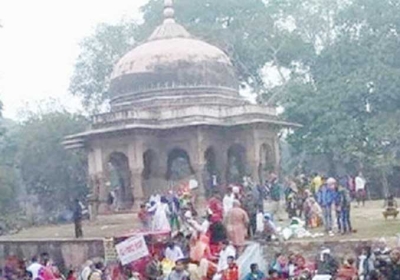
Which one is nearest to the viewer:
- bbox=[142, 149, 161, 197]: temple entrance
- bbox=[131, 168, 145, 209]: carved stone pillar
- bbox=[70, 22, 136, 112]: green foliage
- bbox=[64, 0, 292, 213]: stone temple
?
bbox=[131, 168, 145, 209]: carved stone pillar

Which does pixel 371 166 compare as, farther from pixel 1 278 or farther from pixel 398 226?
pixel 1 278

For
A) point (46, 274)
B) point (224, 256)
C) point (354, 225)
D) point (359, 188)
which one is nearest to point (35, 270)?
point (46, 274)

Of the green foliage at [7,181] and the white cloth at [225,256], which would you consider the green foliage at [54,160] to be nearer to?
the green foliage at [7,181]

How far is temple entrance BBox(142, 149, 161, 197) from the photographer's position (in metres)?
30.4

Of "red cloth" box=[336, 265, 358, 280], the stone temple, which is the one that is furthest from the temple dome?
"red cloth" box=[336, 265, 358, 280]

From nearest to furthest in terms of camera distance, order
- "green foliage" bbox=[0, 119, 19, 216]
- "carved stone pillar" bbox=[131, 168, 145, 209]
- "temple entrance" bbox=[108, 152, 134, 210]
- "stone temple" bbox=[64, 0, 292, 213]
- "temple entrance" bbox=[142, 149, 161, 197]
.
→ "carved stone pillar" bbox=[131, 168, 145, 209]
"stone temple" bbox=[64, 0, 292, 213]
"temple entrance" bbox=[142, 149, 161, 197]
"temple entrance" bbox=[108, 152, 134, 210]
"green foliage" bbox=[0, 119, 19, 216]

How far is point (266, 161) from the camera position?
30688 millimetres

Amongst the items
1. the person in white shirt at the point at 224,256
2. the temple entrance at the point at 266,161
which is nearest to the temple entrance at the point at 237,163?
the temple entrance at the point at 266,161

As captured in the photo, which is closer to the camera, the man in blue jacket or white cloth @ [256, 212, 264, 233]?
the man in blue jacket

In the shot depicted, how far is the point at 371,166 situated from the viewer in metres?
35.4

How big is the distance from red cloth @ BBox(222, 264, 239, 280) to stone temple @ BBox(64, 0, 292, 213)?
14.2m

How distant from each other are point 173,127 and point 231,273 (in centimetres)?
1560

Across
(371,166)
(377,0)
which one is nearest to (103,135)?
(371,166)

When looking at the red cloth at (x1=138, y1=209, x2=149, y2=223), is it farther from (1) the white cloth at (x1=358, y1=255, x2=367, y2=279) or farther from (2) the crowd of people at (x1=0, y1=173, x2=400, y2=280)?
(1) the white cloth at (x1=358, y1=255, x2=367, y2=279)
